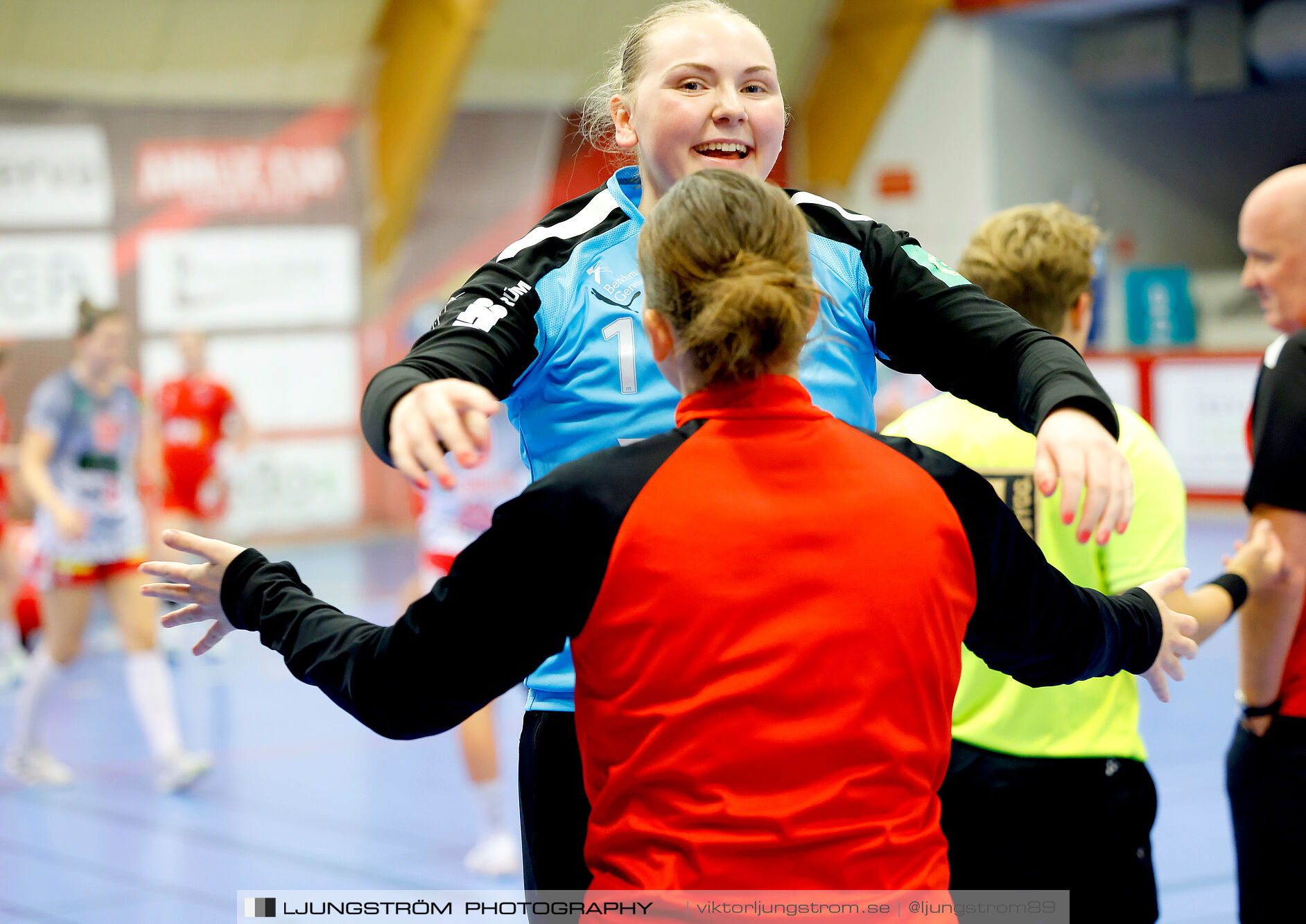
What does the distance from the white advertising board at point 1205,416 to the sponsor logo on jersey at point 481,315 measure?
421 inches

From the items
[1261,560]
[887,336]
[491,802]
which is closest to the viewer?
[887,336]

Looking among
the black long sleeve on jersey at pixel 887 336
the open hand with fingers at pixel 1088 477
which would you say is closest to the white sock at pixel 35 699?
the black long sleeve on jersey at pixel 887 336

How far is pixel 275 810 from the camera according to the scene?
216 inches

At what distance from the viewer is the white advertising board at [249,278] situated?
1286 centimetres

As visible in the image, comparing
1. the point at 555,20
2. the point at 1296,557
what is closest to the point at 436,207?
the point at 555,20

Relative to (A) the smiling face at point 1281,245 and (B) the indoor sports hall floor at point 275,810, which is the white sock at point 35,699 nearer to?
(B) the indoor sports hall floor at point 275,810

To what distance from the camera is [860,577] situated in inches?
60.7

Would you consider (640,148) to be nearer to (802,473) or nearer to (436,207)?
(802,473)

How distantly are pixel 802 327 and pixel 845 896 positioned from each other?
60 cm

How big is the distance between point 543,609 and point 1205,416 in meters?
11.5

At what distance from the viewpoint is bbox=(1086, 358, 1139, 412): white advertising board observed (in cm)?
1268

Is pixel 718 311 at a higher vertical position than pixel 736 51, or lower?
lower

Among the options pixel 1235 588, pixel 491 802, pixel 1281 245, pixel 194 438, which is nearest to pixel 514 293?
pixel 1235 588

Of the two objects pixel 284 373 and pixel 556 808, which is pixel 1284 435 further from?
pixel 284 373
